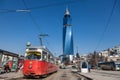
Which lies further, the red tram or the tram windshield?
the tram windshield

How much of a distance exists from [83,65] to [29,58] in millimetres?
21700

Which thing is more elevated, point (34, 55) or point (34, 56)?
point (34, 55)

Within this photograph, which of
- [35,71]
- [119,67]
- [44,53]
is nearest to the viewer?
[35,71]

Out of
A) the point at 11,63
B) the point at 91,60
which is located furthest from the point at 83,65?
the point at 91,60

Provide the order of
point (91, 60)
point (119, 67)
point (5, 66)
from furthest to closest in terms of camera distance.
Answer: point (91, 60) < point (119, 67) < point (5, 66)

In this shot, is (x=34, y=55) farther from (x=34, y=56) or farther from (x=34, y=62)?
(x=34, y=62)

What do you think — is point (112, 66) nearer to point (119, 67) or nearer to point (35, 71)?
point (119, 67)

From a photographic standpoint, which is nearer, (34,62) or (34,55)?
(34,62)

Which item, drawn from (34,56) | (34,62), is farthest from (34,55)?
(34,62)

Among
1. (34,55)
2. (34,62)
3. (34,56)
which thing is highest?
(34,55)

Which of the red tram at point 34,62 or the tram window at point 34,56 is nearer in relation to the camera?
the red tram at point 34,62

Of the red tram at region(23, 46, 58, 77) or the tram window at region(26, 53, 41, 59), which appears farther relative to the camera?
the tram window at region(26, 53, 41, 59)

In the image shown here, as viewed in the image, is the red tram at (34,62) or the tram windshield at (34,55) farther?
the tram windshield at (34,55)

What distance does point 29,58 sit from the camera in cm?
1983
